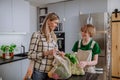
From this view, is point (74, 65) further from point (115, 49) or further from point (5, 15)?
point (115, 49)

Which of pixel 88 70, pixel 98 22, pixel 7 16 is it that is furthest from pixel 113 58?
pixel 7 16

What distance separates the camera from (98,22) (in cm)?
335

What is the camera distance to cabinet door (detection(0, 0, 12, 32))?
123 inches

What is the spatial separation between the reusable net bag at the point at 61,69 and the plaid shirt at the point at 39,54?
107mm

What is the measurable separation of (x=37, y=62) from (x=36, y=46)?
0.14 m

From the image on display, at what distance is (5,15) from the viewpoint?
321cm

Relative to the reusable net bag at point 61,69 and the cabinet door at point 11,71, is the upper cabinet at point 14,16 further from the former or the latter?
the reusable net bag at point 61,69

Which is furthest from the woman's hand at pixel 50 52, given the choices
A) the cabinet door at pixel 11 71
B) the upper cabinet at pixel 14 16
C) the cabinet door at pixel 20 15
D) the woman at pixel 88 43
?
the cabinet door at pixel 20 15

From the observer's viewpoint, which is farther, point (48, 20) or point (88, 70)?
point (88, 70)

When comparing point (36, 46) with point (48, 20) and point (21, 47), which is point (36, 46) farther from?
point (21, 47)

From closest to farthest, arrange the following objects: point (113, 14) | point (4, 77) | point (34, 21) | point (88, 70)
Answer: point (88, 70), point (4, 77), point (113, 14), point (34, 21)

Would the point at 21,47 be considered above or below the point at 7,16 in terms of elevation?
below

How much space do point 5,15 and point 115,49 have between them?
2.45 metres

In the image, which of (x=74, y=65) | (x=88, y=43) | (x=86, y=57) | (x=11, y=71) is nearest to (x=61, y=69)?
(x=74, y=65)
